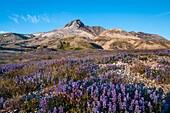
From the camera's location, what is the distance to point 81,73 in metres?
5.37

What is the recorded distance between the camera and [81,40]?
2534 inches

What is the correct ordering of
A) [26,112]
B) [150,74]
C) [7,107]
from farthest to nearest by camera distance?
[150,74]
[7,107]
[26,112]

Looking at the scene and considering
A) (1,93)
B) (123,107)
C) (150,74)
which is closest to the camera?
(123,107)

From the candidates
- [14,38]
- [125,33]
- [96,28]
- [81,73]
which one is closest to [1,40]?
[14,38]

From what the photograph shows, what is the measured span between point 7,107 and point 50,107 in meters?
1.34

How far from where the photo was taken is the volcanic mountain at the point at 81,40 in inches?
2253

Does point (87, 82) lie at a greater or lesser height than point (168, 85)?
greater

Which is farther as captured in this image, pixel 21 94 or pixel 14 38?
pixel 14 38

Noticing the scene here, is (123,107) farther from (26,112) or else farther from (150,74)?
(150,74)

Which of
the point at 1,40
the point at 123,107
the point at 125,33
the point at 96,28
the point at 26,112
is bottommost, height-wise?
the point at 26,112

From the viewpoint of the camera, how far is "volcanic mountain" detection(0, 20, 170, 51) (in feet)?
188

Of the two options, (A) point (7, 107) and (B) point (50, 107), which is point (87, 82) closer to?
(B) point (50, 107)

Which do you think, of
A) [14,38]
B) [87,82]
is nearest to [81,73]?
[87,82]

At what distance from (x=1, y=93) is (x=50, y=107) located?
232 centimetres
